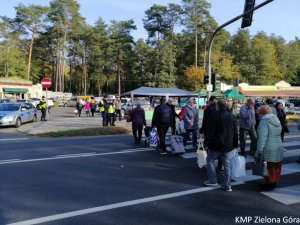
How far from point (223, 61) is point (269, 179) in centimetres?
6685

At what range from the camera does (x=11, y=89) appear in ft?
207

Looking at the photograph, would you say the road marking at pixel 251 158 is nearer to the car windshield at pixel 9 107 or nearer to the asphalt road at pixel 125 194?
the asphalt road at pixel 125 194

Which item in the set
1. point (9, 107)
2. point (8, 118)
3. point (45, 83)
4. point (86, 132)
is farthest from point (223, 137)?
point (9, 107)

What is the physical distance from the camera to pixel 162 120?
11.2 metres

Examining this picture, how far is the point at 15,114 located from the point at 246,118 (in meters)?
16.1

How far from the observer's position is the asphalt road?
5.24m

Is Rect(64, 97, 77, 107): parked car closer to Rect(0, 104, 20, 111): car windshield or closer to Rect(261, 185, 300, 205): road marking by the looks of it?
Rect(0, 104, 20, 111): car windshield

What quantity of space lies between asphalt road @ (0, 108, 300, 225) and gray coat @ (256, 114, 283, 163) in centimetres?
72

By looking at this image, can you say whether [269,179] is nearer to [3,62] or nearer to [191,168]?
[191,168]

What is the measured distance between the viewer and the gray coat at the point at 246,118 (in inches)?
403

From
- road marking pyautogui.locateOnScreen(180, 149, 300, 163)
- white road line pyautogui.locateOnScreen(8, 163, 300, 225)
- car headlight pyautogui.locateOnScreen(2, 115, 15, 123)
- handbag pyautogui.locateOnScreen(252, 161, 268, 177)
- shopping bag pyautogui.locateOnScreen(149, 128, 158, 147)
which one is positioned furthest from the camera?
car headlight pyautogui.locateOnScreen(2, 115, 15, 123)

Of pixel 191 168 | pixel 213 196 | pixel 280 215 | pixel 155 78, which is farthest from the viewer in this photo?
pixel 155 78

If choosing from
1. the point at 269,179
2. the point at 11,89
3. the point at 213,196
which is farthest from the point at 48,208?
the point at 11,89

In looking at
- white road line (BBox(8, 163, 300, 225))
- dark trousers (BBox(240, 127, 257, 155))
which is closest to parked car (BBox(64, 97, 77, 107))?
dark trousers (BBox(240, 127, 257, 155))
